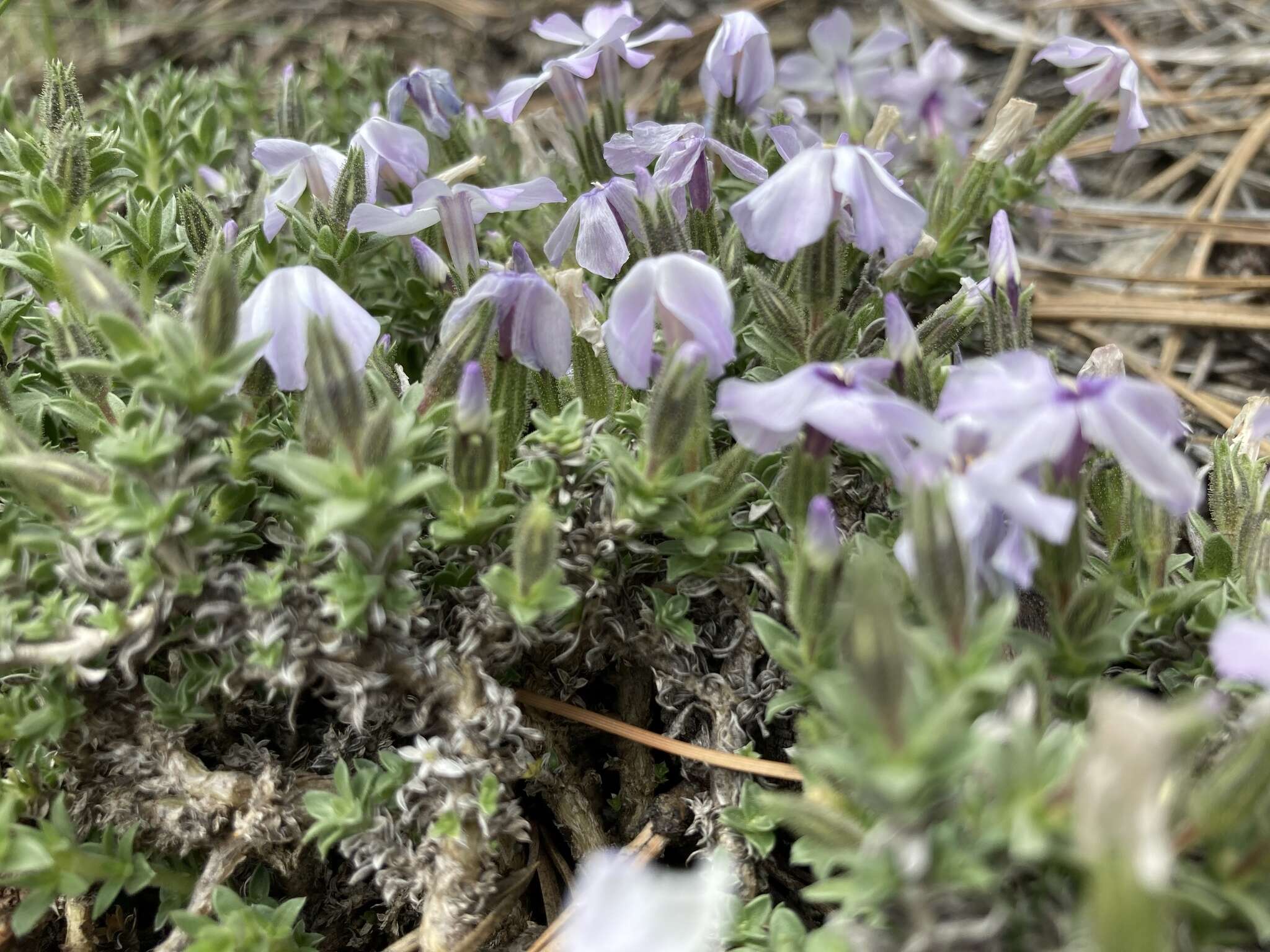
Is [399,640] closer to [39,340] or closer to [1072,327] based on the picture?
[39,340]

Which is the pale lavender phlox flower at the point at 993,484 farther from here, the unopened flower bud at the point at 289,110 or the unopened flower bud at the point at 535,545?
the unopened flower bud at the point at 289,110

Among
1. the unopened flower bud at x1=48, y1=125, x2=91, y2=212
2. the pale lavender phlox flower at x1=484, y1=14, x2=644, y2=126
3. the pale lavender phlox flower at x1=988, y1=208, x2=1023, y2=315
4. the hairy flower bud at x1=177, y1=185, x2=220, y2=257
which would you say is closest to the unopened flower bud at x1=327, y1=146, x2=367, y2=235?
the hairy flower bud at x1=177, y1=185, x2=220, y2=257

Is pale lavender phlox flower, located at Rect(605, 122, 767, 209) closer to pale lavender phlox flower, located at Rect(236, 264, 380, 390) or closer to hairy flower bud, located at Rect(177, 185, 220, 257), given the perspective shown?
pale lavender phlox flower, located at Rect(236, 264, 380, 390)

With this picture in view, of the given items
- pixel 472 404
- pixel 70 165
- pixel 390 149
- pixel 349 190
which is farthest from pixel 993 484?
pixel 70 165

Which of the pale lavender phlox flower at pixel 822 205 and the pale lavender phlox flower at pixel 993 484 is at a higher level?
the pale lavender phlox flower at pixel 822 205

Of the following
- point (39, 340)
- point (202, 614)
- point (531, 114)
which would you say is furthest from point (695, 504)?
point (39, 340)

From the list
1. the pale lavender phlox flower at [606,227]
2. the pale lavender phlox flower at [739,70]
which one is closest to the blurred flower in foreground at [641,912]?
the pale lavender phlox flower at [606,227]
